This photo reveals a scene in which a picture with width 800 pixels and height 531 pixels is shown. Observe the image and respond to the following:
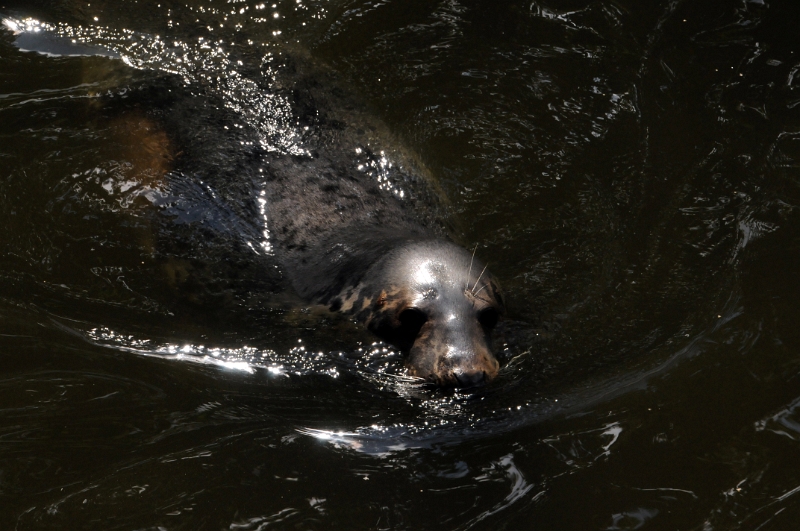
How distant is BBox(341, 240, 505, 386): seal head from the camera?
3646mm

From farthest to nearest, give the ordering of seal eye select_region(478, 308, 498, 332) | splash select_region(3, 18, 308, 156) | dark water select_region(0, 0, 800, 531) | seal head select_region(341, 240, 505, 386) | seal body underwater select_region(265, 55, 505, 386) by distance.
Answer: splash select_region(3, 18, 308, 156) < seal eye select_region(478, 308, 498, 332) < seal body underwater select_region(265, 55, 505, 386) < seal head select_region(341, 240, 505, 386) < dark water select_region(0, 0, 800, 531)

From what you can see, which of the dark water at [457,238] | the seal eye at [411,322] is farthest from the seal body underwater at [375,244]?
the dark water at [457,238]

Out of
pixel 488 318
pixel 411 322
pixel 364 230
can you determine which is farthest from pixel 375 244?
pixel 488 318

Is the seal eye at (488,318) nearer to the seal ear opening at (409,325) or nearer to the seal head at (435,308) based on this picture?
the seal head at (435,308)

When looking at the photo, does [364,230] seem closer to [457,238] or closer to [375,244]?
[375,244]

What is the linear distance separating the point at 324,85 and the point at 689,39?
2690mm

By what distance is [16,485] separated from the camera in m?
3.17

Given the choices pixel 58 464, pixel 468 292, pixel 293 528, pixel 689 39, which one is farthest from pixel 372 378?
pixel 689 39

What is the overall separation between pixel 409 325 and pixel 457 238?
1.08 m

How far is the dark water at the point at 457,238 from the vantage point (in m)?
3.29

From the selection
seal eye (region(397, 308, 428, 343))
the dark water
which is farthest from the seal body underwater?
the dark water

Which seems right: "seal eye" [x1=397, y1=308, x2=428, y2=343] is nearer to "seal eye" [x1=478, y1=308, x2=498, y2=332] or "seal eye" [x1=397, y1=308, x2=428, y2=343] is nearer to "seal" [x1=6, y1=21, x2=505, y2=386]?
"seal" [x1=6, y1=21, x2=505, y2=386]

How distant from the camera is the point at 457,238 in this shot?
4844 millimetres

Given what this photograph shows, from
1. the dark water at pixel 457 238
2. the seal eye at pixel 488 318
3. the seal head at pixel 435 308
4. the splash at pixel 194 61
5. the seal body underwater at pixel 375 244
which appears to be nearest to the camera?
the dark water at pixel 457 238
